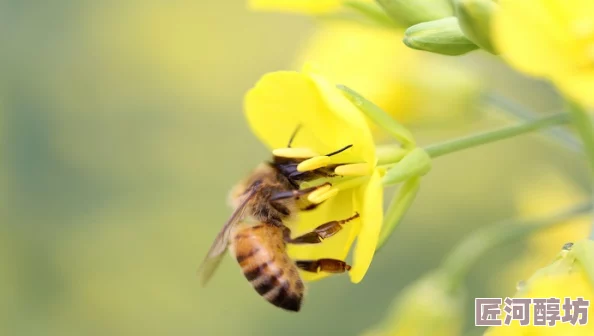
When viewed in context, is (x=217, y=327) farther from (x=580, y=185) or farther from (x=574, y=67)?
(x=574, y=67)

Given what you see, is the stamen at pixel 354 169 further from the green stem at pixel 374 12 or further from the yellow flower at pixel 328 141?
the green stem at pixel 374 12

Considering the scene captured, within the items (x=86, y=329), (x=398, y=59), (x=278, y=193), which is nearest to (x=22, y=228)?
(x=86, y=329)

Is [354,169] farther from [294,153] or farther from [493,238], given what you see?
[493,238]

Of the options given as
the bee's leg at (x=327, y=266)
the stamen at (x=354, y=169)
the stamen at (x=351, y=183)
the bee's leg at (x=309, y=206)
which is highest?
the stamen at (x=354, y=169)

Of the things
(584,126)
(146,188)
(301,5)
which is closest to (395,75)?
(301,5)
